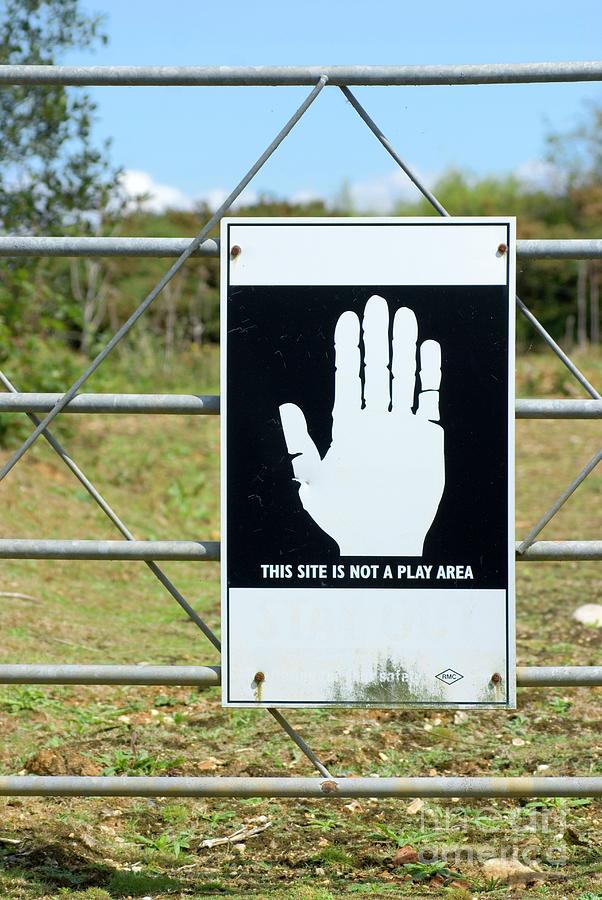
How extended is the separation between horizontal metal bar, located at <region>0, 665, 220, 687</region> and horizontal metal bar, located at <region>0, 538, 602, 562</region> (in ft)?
0.87

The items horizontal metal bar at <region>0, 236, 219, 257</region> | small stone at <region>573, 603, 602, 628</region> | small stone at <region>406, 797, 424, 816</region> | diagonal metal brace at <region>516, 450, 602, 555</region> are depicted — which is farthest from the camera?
small stone at <region>573, 603, 602, 628</region>

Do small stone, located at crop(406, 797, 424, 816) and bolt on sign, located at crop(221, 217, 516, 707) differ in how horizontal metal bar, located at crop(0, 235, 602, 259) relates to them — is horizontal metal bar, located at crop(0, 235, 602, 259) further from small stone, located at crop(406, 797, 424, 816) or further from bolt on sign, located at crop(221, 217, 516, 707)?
small stone, located at crop(406, 797, 424, 816)

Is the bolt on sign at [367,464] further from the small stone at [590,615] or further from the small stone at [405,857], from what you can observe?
the small stone at [590,615]

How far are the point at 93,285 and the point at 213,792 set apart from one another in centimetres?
1009

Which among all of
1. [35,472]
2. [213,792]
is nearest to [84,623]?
[35,472]

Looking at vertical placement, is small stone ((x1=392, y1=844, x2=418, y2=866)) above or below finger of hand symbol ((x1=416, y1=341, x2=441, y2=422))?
below

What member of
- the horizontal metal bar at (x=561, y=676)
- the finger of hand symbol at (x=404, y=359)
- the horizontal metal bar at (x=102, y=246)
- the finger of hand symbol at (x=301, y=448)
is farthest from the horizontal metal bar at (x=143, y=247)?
the horizontal metal bar at (x=561, y=676)

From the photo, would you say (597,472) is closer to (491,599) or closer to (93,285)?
(93,285)

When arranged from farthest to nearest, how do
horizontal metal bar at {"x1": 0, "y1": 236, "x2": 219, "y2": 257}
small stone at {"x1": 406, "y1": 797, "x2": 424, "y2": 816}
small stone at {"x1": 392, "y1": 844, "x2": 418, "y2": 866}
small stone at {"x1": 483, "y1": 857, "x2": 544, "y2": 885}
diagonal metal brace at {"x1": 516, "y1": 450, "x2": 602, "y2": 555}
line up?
small stone at {"x1": 406, "y1": 797, "x2": 424, "y2": 816} → small stone at {"x1": 392, "y1": 844, "x2": 418, "y2": 866} → small stone at {"x1": 483, "y1": 857, "x2": 544, "y2": 885} → horizontal metal bar at {"x1": 0, "y1": 236, "x2": 219, "y2": 257} → diagonal metal brace at {"x1": 516, "y1": 450, "x2": 602, "y2": 555}

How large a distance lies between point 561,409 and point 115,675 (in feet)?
3.98

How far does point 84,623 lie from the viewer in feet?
17.1

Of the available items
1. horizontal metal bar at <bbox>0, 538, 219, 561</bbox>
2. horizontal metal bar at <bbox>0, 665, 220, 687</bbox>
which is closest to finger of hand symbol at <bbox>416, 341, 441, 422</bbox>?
horizontal metal bar at <bbox>0, 538, 219, 561</bbox>

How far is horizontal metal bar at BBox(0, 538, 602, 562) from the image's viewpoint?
7.83 feet

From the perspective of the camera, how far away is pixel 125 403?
7.94 ft
